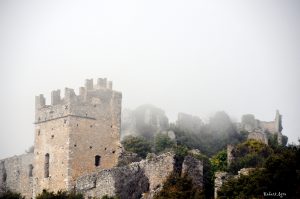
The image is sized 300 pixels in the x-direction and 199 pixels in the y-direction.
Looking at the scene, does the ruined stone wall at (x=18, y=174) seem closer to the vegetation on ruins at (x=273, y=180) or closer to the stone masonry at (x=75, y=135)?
the stone masonry at (x=75, y=135)

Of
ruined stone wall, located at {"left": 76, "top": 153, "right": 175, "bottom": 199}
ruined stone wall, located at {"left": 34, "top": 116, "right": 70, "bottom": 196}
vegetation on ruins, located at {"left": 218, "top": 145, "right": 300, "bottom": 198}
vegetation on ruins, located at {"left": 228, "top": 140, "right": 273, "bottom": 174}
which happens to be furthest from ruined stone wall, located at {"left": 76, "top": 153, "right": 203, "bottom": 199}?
vegetation on ruins, located at {"left": 228, "top": 140, "right": 273, "bottom": 174}

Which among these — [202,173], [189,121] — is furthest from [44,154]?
[189,121]

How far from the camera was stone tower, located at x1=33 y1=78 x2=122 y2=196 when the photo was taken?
159 ft

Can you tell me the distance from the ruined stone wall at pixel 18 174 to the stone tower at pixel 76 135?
4257 millimetres

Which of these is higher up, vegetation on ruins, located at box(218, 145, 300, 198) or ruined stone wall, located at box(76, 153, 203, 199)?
ruined stone wall, located at box(76, 153, 203, 199)

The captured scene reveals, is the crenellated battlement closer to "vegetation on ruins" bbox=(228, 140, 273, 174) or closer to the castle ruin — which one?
the castle ruin

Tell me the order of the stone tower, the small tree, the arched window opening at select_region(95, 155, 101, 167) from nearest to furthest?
the stone tower → the arched window opening at select_region(95, 155, 101, 167) → the small tree

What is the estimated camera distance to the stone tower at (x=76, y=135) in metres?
48.5

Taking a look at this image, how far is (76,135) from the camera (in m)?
48.7

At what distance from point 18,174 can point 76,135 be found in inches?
393

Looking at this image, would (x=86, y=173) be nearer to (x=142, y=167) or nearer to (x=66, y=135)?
(x=66, y=135)

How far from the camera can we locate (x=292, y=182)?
35.9m

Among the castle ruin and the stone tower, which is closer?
the castle ruin

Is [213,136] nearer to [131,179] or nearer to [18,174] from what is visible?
[18,174]
